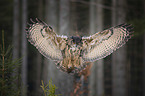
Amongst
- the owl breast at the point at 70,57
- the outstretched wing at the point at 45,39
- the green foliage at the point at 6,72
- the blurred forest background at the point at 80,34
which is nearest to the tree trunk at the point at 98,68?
the blurred forest background at the point at 80,34

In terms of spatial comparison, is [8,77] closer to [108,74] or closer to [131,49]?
[131,49]

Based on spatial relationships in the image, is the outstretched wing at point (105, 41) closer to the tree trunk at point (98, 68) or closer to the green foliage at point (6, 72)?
the green foliage at point (6, 72)

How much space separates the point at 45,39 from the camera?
263 centimetres

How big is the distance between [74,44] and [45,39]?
464mm

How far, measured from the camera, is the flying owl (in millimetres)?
2520

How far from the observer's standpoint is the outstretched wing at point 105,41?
254 cm

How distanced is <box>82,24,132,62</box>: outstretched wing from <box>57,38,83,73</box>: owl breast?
4.0 inches

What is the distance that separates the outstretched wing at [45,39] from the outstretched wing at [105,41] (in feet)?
1.34

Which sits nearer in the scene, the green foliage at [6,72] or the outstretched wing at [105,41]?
the green foliage at [6,72]

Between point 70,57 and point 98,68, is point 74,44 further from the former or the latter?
point 98,68

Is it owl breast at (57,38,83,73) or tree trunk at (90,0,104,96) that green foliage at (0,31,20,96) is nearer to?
owl breast at (57,38,83,73)

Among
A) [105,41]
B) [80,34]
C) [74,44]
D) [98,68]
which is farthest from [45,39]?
[98,68]

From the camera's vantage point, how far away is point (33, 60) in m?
21.8

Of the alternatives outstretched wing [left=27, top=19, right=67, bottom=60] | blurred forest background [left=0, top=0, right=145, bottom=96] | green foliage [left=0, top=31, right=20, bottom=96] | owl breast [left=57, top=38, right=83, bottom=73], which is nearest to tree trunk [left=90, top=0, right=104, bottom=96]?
blurred forest background [left=0, top=0, right=145, bottom=96]
